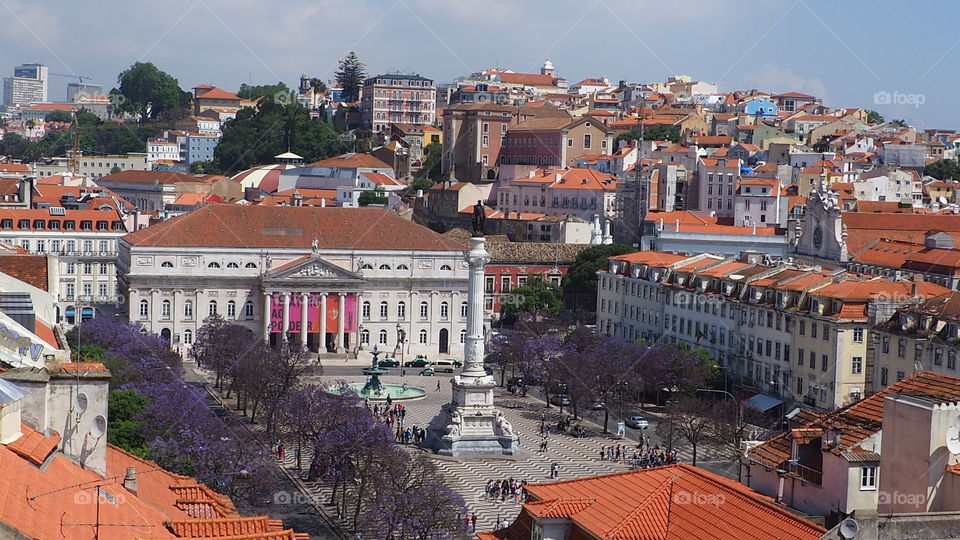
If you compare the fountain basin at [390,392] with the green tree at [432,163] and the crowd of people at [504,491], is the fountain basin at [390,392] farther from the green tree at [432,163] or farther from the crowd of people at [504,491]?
the green tree at [432,163]

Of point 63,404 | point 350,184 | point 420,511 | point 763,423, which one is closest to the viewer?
point 63,404

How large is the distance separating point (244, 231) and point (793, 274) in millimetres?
32091

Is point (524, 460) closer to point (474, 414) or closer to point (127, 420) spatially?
point (474, 414)

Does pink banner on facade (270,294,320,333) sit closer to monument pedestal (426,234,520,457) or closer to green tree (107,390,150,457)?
monument pedestal (426,234,520,457)

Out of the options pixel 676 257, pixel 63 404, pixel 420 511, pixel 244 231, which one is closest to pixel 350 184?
pixel 244 231

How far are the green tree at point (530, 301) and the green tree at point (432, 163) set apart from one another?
5323cm

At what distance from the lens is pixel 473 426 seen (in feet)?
188

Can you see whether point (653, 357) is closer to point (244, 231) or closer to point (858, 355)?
point (858, 355)

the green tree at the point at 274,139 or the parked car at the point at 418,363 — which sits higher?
the green tree at the point at 274,139

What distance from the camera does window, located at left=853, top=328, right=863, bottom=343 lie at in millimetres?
63281

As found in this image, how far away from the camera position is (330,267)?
3499 inches

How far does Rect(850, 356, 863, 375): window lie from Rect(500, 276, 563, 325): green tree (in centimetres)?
3366

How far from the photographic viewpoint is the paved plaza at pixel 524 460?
49531 mm

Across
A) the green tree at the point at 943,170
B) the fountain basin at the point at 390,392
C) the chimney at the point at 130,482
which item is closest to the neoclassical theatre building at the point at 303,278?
the fountain basin at the point at 390,392
